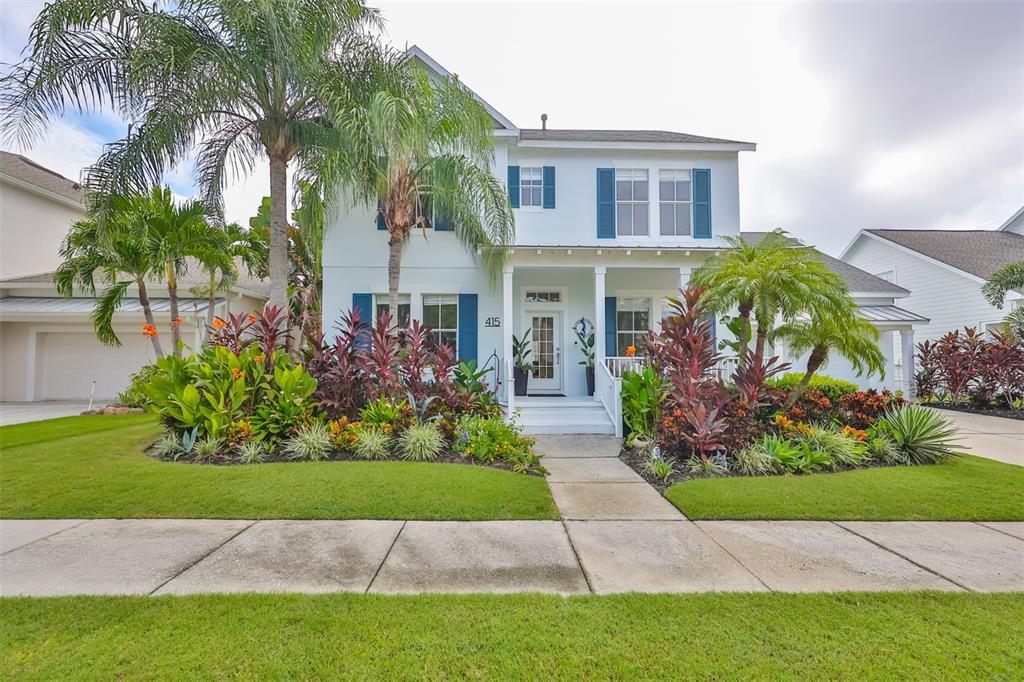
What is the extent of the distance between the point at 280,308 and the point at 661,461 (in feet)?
22.3

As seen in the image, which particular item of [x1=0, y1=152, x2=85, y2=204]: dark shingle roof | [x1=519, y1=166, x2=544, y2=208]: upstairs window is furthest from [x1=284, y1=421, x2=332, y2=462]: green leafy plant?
[x1=0, y1=152, x2=85, y2=204]: dark shingle roof

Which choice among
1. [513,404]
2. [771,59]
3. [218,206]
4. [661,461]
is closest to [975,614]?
[661,461]

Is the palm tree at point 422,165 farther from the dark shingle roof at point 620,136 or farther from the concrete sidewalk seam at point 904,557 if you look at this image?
the concrete sidewalk seam at point 904,557

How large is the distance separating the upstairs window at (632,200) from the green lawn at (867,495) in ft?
22.8

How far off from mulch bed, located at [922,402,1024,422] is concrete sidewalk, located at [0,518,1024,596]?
962 centimetres

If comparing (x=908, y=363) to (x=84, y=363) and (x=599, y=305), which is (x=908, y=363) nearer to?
(x=599, y=305)

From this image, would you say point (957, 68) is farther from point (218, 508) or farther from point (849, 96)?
point (218, 508)

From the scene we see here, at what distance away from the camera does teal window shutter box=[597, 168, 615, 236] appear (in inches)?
423

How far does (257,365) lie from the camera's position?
686 cm

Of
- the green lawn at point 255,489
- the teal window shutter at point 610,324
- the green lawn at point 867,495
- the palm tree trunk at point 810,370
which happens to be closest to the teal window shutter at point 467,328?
the teal window shutter at point 610,324

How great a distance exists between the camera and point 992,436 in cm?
851

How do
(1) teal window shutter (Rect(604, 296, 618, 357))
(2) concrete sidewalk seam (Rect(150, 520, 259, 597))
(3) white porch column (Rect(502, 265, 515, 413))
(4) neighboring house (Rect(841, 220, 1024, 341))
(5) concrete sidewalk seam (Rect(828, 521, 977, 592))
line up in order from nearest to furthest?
1. (2) concrete sidewalk seam (Rect(150, 520, 259, 597))
2. (5) concrete sidewalk seam (Rect(828, 521, 977, 592))
3. (3) white porch column (Rect(502, 265, 515, 413))
4. (1) teal window shutter (Rect(604, 296, 618, 357))
5. (4) neighboring house (Rect(841, 220, 1024, 341))

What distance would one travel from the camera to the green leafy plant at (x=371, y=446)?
6.33 meters

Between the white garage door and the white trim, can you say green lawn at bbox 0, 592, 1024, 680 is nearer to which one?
the white garage door
